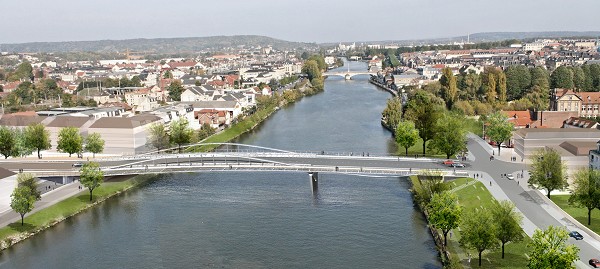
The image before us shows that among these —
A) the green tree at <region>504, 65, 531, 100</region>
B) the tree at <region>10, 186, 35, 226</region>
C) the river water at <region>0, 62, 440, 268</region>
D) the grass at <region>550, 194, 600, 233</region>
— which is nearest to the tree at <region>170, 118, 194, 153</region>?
the river water at <region>0, 62, 440, 268</region>

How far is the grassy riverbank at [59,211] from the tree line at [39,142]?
3.05 meters

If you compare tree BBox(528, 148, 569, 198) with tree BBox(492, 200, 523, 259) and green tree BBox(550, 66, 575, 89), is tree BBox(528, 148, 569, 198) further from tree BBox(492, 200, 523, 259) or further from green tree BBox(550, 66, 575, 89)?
green tree BBox(550, 66, 575, 89)

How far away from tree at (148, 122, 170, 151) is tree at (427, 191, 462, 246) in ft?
46.2

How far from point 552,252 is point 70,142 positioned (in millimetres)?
17374

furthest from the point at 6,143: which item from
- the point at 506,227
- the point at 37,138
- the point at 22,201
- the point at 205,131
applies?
the point at 506,227

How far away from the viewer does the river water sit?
12.6 m

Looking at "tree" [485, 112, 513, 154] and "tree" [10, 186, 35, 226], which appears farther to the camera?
"tree" [485, 112, 513, 154]

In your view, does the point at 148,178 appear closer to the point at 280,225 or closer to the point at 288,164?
the point at 288,164

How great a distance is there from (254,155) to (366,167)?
3.94 m

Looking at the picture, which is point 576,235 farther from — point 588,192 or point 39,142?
point 39,142

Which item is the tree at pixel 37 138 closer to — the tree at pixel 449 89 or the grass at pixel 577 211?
the grass at pixel 577 211

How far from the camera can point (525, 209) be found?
1380 cm

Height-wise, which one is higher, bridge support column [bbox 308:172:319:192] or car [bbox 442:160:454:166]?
car [bbox 442:160:454:166]

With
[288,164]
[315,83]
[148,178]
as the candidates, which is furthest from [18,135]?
[315,83]
